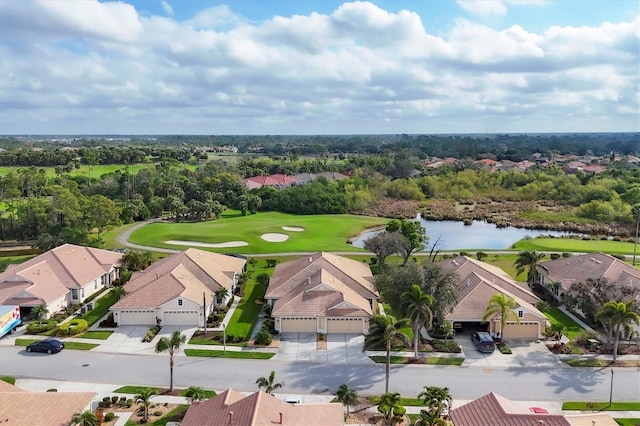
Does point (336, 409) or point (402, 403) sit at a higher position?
point (336, 409)

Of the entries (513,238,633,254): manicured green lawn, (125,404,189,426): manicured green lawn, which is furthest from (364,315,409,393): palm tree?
(513,238,633,254): manicured green lawn

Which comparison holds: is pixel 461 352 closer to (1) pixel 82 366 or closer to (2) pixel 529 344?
(2) pixel 529 344

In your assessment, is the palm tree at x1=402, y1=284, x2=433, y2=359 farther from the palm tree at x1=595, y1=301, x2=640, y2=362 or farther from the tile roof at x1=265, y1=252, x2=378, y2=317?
the palm tree at x1=595, y1=301, x2=640, y2=362

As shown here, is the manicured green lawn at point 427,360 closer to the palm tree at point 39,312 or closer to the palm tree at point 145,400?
the palm tree at point 145,400

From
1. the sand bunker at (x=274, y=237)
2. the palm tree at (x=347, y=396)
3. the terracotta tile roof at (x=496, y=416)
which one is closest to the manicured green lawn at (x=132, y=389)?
the palm tree at (x=347, y=396)

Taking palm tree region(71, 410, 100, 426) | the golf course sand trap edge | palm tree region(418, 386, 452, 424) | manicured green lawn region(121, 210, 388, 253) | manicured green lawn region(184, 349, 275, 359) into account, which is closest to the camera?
palm tree region(71, 410, 100, 426)

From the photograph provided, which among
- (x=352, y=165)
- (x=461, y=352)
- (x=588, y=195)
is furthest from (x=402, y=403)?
(x=352, y=165)

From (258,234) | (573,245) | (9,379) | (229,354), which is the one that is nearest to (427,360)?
(229,354)
